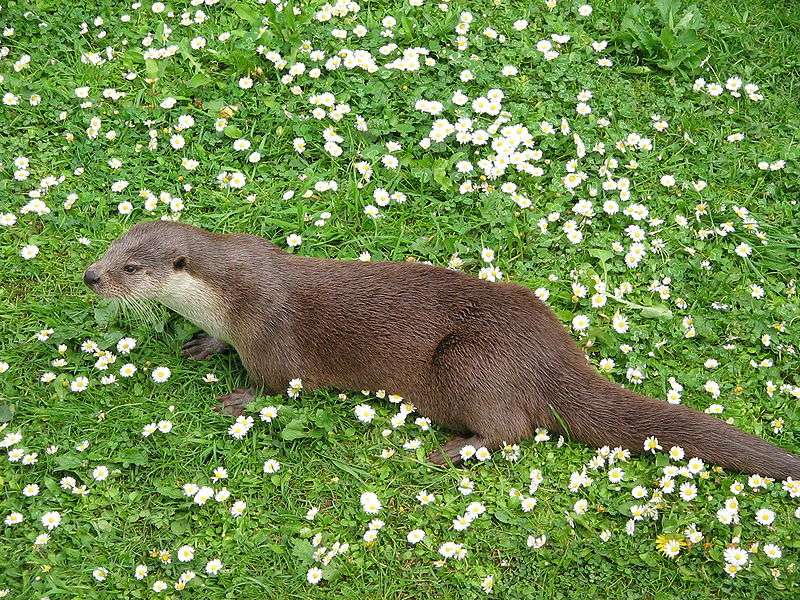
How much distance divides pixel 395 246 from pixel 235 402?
38.2 inches

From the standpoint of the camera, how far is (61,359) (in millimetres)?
3697

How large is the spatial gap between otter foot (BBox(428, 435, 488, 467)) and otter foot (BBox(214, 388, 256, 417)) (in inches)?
29.4

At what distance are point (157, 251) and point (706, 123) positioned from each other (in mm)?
2614

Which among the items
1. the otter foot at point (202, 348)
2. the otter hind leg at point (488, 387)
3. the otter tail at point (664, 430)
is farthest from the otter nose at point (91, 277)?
the otter tail at point (664, 430)

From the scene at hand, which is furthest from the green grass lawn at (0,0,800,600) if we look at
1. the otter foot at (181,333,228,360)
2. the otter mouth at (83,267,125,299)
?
the otter mouth at (83,267,125,299)

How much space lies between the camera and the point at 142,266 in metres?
3.40

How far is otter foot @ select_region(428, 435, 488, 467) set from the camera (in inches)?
132

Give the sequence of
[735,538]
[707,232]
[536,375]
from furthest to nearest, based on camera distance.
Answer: [707,232], [536,375], [735,538]

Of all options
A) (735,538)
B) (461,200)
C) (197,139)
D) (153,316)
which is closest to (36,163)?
(197,139)

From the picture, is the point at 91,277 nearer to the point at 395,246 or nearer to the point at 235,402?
the point at 235,402

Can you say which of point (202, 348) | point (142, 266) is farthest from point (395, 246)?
point (142, 266)

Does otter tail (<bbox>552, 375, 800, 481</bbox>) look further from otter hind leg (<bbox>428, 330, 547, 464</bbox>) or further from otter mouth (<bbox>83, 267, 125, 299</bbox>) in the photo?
otter mouth (<bbox>83, 267, 125, 299</bbox>)

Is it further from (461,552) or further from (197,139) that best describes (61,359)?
(461,552)

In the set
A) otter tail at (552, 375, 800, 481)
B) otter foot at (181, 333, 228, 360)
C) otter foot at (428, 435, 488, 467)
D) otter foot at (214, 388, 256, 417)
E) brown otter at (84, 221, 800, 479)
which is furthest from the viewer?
otter foot at (181, 333, 228, 360)
